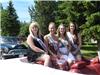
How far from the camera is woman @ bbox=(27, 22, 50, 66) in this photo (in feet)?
20.4

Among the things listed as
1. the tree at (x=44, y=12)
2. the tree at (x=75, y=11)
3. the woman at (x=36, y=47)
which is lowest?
the woman at (x=36, y=47)

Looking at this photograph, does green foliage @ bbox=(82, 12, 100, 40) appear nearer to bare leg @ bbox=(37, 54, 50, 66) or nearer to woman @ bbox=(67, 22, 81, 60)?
woman @ bbox=(67, 22, 81, 60)

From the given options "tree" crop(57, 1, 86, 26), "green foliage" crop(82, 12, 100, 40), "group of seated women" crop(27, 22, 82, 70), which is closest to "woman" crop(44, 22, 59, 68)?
"group of seated women" crop(27, 22, 82, 70)

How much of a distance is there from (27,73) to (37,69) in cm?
20

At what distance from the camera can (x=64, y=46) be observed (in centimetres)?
655

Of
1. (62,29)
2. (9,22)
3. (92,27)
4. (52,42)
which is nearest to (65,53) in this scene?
(52,42)

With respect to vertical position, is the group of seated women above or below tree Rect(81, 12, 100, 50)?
below

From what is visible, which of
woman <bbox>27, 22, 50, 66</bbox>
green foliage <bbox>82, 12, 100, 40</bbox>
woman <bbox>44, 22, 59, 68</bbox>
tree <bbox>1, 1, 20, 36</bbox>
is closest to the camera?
woman <bbox>27, 22, 50, 66</bbox>

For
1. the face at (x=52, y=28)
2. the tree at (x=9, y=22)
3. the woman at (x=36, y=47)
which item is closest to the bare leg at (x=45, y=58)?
the woman at (x=36, y=47)

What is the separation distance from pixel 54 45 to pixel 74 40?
51 cm

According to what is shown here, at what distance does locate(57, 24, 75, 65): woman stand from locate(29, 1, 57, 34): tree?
1403 inches

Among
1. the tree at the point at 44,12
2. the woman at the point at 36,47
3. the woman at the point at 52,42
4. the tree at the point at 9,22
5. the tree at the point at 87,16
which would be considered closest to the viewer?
the woman at the point at 36,47

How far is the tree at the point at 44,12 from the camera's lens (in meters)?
44.0

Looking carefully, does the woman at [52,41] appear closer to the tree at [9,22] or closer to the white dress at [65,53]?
the white dress at [65,53]
